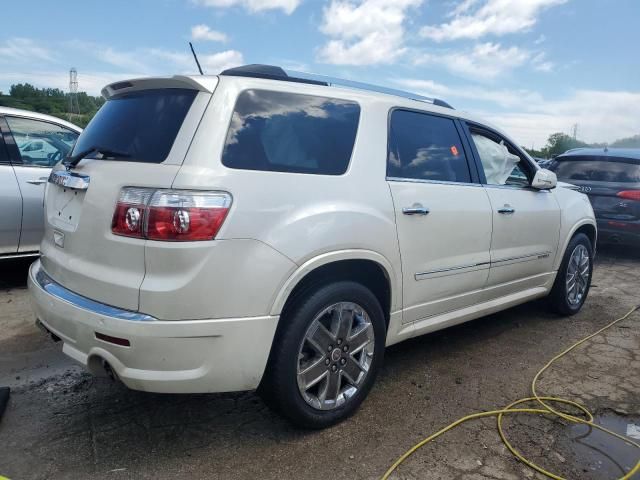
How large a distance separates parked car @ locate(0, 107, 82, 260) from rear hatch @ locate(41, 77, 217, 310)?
244cm

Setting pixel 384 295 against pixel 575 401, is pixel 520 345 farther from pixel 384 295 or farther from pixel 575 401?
pixel 384 295

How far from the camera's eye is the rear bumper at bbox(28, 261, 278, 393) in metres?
2.25

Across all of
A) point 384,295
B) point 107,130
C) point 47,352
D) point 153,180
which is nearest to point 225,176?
point 153,180

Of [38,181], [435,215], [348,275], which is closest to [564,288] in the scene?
[435,215]

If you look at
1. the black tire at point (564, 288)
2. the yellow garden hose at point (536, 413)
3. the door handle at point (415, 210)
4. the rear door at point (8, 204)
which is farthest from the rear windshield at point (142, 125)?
the black tire at point (564, 288)

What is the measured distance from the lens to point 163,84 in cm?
262

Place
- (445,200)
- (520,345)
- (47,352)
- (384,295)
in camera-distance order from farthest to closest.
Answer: (520,345) → (47,352) → (445,200) → (384,295)

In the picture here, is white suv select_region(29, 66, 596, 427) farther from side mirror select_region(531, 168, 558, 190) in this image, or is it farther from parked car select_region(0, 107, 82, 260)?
parked car select_region(0, 107, 82, 260)

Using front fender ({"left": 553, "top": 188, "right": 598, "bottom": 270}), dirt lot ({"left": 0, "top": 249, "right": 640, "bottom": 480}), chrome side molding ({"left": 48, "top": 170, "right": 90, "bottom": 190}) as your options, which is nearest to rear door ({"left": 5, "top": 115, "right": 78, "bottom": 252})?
dirt lot ({"left": 0, "top": 249, "right": 640, "bottom": 480})

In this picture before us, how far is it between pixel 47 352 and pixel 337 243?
243 centimetres

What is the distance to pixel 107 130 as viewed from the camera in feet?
9.29

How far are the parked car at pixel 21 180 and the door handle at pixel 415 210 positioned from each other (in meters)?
3.47

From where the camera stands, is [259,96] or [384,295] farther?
[384,295]

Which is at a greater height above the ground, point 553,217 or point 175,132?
point 175,132
